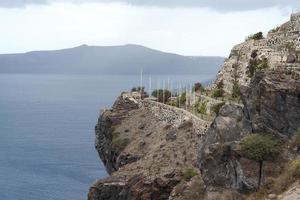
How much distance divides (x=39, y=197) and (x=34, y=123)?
8858 centimetres

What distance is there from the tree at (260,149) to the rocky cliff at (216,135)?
0.31 metres

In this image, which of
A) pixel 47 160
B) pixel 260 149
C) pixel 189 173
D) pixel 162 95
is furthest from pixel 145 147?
pixel 47 160

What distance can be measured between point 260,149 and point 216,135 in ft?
19.1

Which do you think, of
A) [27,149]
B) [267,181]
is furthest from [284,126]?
[27,149]

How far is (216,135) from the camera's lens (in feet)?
132

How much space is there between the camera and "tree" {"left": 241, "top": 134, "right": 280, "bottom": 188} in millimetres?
34844

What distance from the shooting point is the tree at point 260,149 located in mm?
34844

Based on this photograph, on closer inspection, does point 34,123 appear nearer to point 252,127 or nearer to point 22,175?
point 22,175

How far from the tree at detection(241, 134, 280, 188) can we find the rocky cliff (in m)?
0.31

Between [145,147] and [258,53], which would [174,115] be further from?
[258,53]

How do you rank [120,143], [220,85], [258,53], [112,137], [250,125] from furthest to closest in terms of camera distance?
1. [220,85]
2. [112,137]
3. [258,53]
4. [120,143]
5. [250,125]

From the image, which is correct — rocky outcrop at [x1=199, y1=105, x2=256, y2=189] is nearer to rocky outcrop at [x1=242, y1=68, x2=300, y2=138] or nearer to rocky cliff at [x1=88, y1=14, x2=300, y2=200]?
rocky cliff at [x1=88, y1=14, x2=300, y2=200]

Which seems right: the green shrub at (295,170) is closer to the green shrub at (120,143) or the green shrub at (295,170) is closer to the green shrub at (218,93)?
the green shrub at (120,143)

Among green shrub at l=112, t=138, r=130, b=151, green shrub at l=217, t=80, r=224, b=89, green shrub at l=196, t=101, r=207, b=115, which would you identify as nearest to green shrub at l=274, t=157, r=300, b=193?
green shrub at l=196, t=101, r=207, b=115
